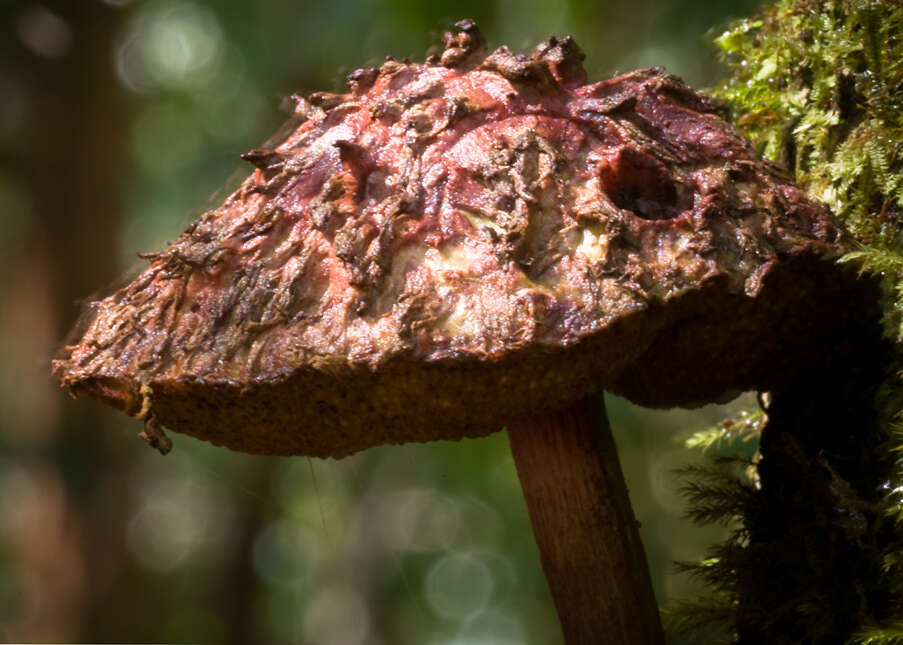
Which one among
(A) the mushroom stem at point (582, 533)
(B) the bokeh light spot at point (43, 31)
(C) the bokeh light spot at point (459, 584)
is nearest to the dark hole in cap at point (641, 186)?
(A) the mushroom stem at point (582, 533)

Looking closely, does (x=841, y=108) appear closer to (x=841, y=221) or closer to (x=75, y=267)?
(x=841, y=221)

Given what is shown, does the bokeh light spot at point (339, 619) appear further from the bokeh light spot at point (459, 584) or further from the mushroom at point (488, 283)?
the mushroom at point (488, 283)

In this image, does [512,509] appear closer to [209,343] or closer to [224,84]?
[224,84]

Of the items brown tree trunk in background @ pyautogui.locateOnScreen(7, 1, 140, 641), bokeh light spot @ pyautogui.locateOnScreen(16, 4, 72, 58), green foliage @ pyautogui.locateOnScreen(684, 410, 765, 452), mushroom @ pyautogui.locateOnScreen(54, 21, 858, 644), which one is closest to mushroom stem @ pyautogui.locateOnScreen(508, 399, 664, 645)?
mushroom @ pyautogui.locateOnScreen(54, 21, 858, 644)

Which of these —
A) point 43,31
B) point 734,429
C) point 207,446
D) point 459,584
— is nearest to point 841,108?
point 734,429

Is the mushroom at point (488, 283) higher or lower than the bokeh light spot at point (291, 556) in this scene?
lower

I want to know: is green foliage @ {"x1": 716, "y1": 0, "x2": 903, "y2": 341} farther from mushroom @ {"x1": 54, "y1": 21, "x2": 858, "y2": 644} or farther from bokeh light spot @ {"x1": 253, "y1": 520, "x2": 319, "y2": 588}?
bokeh light spot @ {"x1": 253, "y1": 520, "x2": 319, "y2": 588}

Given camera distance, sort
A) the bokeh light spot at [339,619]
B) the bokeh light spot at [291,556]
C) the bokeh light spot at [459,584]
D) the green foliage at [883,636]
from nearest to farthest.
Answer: the green foliage at [883,636] < the bokeh light spot at [339,619] < the bokeh light spot at [459,584] < the bokeh light spot at [291,556]
